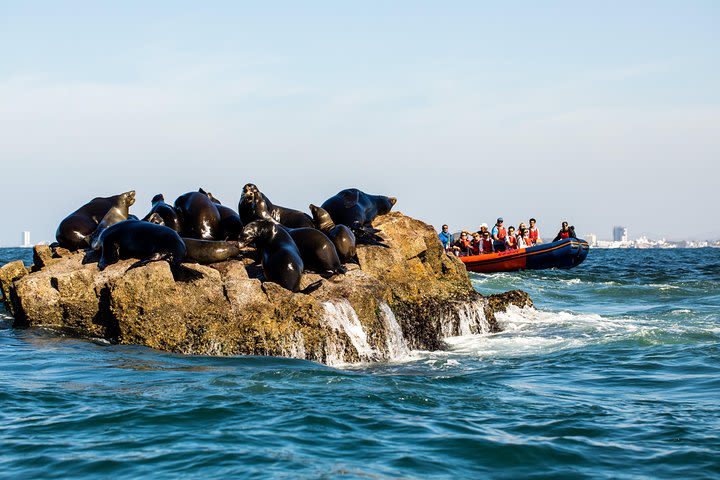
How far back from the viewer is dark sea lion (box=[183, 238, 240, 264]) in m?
11.0

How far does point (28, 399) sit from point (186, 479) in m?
2.58

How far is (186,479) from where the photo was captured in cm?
517

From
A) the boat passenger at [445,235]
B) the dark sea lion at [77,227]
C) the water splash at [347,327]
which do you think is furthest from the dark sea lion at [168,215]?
the boat passenger at [445,235]

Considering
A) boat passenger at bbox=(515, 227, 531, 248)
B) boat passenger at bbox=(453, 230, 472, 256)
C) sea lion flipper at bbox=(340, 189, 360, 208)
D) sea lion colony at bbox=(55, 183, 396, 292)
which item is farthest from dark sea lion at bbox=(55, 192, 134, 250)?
boat passenger at bbox=(515, 227, 531, 248)

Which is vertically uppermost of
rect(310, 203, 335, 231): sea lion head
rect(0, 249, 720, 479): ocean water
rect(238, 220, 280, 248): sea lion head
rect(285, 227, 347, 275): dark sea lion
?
rect(310, 203, 335, 231): sea lion head

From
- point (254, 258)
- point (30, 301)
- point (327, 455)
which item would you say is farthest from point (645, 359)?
point (30, 301)

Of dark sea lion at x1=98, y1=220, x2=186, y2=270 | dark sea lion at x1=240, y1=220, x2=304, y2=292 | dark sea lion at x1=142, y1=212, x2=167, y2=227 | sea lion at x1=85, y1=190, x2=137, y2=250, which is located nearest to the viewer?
dark sea lion at x1=98, y1=220, x2=186, y2=270

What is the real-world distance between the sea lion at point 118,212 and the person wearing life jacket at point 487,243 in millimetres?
18198

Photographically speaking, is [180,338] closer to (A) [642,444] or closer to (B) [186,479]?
(B) [186,479]

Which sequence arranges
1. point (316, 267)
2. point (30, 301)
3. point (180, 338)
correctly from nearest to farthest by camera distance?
point (180, 338) → point (30, 301) → point (316, 267)

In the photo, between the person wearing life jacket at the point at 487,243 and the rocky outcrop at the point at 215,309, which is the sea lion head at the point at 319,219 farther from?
the person wearing life jacket at the point at 487,243

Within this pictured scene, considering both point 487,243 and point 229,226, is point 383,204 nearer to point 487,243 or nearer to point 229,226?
point 229,226

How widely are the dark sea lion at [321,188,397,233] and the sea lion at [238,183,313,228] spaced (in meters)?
0.93

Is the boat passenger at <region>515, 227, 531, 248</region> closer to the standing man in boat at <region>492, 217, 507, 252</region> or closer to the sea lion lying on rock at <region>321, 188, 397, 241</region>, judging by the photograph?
the standing man in boat at <region>492, 217, 507, 252</region>
